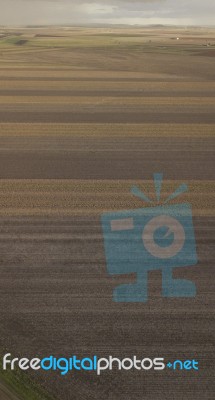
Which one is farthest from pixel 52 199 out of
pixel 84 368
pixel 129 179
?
pixel 84 368

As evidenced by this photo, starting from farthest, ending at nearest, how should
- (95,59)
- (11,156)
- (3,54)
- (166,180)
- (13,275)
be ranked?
(3,54) → (95,59) → (11,156) → (166,180) → (13,275)

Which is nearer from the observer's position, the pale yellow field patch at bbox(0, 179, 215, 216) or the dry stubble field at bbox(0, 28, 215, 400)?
the dry stubble field at bbox(0, 28, 215, 400)

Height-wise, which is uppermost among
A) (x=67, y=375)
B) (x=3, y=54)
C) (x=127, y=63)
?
(x=3, y=54)

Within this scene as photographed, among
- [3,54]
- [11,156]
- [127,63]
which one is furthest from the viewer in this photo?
[3,54]

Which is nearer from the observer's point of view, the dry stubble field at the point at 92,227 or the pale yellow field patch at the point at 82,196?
the dry stubble field at the point at 92,227

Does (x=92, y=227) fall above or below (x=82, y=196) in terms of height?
below

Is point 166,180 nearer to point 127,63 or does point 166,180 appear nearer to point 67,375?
point 67,375

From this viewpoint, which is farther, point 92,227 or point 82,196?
point 82,196

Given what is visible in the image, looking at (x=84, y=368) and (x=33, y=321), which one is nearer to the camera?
(x=84, y=368)
